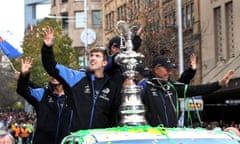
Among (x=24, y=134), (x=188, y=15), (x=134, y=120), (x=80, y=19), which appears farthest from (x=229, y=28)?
(x=80, y=19)

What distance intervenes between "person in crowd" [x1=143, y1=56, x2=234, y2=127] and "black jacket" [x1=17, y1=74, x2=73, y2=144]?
105 centimetres

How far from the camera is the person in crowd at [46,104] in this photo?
29.0ft

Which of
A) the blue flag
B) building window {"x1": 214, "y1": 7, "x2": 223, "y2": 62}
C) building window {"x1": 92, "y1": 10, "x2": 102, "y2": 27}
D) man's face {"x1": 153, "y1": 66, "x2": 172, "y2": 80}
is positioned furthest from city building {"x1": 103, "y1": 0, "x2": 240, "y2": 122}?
building window {"x1": 92, "y1": 10, "x2": 102, "y2": 27}

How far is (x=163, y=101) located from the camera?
321 inches

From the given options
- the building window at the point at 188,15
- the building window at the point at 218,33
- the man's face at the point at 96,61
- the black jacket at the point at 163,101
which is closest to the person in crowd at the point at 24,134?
the building window at the point at 188,15

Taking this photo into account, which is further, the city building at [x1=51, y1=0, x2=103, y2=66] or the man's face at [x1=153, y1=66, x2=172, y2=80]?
the city building at [x1=51, y1=0, x2=103, y2=66]

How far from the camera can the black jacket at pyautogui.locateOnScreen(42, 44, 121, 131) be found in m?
7.78

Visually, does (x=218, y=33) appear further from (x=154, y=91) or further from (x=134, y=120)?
(x=134, y=120)

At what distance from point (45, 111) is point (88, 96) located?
1456 mm

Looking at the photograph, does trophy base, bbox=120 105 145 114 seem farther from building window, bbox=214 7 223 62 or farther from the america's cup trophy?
building window, bbox=214 7 223 62

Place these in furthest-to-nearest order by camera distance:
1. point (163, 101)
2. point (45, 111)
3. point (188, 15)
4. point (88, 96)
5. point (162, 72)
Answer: point (188, 15), point (45, 111), point (162, 72), point (163, 101), point (88, 96)

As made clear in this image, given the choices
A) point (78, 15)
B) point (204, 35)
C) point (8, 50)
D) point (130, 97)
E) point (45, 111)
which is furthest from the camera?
point (78, 15)

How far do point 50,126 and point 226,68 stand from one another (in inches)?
913

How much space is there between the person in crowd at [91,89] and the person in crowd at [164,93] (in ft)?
1.27
